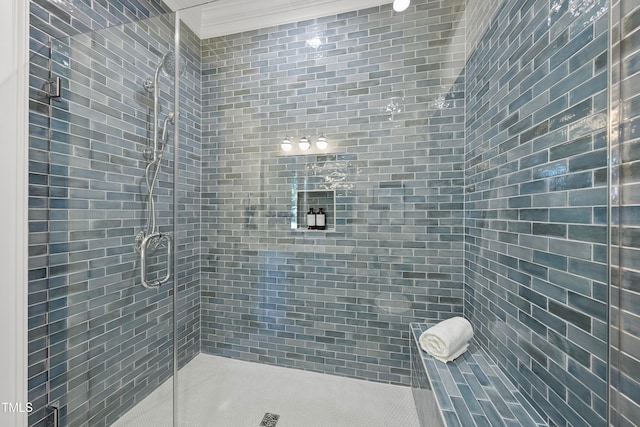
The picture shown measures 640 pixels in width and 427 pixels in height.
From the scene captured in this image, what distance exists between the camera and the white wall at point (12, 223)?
1127 mm

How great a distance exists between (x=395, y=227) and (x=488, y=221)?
1.80 feet

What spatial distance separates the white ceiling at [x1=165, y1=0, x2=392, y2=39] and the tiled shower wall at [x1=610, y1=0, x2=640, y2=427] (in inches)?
59.2

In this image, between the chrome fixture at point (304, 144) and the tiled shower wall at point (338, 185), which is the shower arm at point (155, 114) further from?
the chrome fixture at point (304, 144)

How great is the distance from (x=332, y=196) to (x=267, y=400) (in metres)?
1.41

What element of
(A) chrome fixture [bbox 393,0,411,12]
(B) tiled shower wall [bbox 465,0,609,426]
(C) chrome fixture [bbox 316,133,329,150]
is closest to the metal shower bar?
(C) chrome fixture [bbox 316,133,329,150]

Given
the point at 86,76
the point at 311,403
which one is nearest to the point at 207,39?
the point at 86,76

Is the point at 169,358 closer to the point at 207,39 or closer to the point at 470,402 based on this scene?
the point at 470,402

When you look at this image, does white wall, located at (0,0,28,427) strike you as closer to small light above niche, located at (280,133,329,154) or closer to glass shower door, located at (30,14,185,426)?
glass shower door, located at (30,14,185,426)

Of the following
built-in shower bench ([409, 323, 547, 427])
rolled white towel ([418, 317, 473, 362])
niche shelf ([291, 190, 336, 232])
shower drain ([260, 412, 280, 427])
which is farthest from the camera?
niche shelf ([291, 190, 336, 232])

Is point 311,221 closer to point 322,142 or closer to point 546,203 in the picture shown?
point 322,142

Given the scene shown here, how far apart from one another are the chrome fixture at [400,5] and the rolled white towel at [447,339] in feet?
6.73

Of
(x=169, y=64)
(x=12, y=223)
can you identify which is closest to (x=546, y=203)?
(x=169, y=64)

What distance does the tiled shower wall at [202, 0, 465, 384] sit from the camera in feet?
5.84

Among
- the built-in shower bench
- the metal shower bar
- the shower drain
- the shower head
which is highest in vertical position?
the shower head
